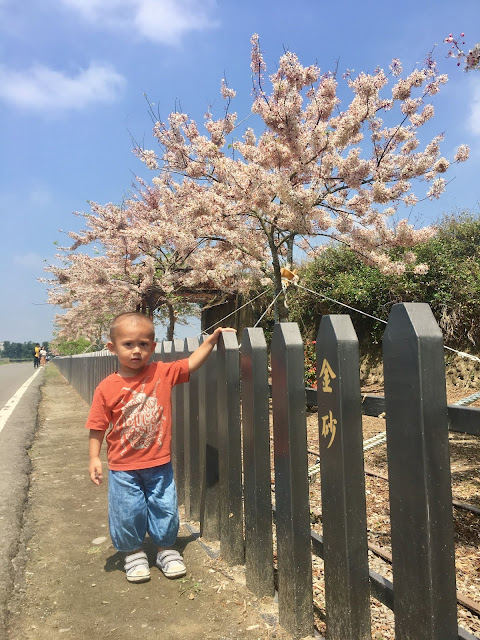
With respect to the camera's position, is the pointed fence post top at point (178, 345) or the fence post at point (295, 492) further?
the pointed fence post top at point (178, 345)

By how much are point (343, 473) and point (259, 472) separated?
0.73m

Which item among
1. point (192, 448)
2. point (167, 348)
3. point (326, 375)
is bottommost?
point (192, 448)

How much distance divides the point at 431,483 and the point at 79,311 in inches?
715

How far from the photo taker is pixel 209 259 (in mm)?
12109

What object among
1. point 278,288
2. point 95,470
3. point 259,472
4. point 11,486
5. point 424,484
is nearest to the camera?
point 424,484

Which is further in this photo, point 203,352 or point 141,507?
point 203,352

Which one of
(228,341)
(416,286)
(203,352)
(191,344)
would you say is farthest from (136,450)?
(416,286)

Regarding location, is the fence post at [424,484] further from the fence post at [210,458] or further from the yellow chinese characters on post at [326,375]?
the fence post at [210,458]

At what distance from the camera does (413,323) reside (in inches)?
50.9

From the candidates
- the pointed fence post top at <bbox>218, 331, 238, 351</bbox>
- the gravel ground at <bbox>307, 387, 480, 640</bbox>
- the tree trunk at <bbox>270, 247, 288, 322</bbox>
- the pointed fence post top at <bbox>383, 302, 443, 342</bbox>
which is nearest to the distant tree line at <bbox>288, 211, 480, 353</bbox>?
the tree trunk at <bbox>270, 247, 288, 322</bbox>

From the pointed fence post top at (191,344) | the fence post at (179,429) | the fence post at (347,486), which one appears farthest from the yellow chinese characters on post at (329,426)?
the fence post at (179,429)

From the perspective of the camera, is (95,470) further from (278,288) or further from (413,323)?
(278,288)

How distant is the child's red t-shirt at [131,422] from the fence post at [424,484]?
1.48 m

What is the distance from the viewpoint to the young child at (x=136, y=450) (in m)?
2.46
